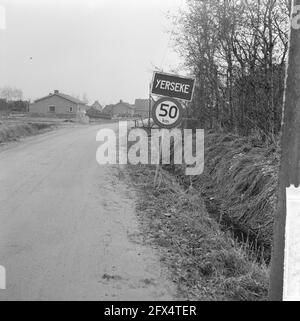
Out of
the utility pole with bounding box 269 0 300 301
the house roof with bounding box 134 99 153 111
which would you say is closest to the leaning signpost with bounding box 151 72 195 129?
the utility pole with bounding box 269 0 300 301

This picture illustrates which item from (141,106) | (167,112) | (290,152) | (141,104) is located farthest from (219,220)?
(141,104)

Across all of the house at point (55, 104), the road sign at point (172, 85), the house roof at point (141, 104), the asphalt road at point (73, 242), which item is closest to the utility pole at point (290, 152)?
the asphalt road at point (73, 242)

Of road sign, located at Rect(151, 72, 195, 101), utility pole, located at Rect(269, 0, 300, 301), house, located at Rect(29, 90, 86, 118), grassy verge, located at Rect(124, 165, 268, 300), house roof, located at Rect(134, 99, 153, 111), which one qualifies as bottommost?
grassy verge, located at Rect(124, 165, 268, 300)

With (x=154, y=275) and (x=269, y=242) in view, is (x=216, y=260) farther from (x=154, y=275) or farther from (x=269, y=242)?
(x=269, y=242)

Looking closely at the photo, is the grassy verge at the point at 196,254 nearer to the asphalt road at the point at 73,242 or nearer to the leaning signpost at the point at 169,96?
the asphalt road at the point at 73,242

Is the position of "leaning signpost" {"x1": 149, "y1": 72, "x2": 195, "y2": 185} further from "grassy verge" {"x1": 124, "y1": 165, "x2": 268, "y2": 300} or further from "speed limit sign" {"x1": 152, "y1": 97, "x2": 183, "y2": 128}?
"grassy verge" {"x1": 124, "y1": 165, "x2": 268, "y2": 300}

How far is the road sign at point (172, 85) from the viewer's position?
33.0 ft

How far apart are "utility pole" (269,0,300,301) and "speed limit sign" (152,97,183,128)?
6379 mm

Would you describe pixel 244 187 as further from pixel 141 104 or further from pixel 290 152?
pixel 141 104

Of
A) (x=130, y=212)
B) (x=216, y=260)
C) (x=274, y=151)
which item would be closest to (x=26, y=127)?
(x=274, y=151)

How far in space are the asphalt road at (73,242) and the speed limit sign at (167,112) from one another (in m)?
1.83

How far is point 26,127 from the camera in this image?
93.2ft

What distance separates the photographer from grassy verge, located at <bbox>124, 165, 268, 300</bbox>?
4672mm
